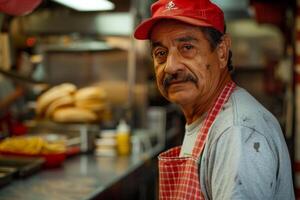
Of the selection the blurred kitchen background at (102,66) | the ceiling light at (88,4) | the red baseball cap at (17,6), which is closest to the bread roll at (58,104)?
the blurred kitchen background at (102,66)

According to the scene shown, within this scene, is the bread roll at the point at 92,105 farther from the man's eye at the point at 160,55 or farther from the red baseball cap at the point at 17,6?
the man's eye at the point at 160,55

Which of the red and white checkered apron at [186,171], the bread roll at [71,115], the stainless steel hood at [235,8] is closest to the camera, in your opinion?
the red and white checkered apron at [186,171]

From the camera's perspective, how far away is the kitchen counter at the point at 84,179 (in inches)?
89.4

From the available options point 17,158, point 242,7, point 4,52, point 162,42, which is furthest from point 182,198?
point 242,7

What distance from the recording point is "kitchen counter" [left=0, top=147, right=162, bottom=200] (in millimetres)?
2270

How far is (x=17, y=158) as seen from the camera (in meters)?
2.80

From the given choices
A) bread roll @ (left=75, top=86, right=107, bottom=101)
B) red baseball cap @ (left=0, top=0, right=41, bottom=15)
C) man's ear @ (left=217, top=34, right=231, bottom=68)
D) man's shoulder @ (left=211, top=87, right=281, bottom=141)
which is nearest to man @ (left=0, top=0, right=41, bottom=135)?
red baseball cap @ (left=0, top=0, right=41, bottom=15)

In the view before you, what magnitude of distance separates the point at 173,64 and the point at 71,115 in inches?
90.3

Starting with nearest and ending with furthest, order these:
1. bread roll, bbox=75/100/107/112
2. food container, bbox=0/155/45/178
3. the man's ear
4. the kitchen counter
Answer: the man's ear → the kitchen counter → food container, bbox=0/155/45/178 → bread roll, bbox=75/100/107/112

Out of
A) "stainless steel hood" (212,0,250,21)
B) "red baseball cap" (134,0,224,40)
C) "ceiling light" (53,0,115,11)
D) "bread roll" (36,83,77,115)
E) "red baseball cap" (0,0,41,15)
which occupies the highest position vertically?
"stainless steel hood" (212,0,250,21)

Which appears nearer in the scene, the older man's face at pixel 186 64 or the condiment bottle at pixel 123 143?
the older man's face at pixel 186 64

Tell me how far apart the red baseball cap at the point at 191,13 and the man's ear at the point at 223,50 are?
0.05 m

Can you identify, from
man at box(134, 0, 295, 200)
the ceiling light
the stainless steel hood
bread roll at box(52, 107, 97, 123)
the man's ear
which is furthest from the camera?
the stainless steel hood

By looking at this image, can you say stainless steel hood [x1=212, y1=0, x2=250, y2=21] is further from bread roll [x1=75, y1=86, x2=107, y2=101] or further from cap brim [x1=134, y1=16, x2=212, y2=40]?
cap brim [x1=134, y1=16, x2=212, y2=40]
